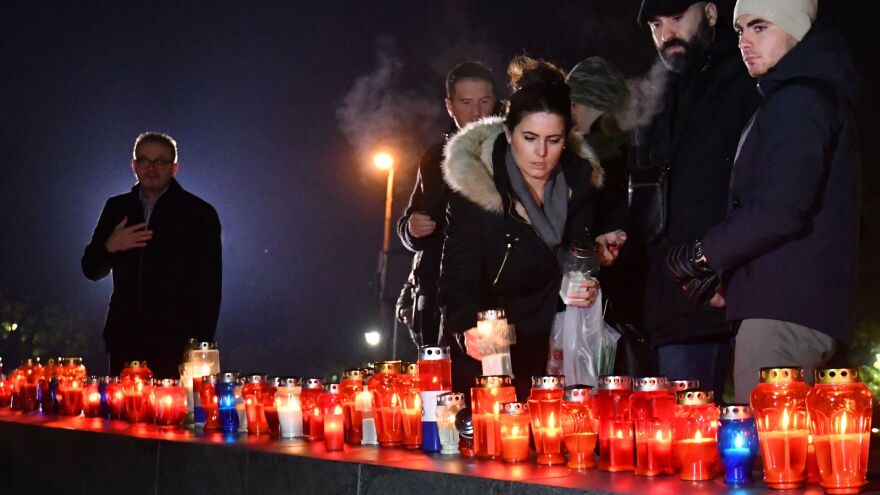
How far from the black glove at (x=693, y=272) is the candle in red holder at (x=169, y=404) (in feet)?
5.08

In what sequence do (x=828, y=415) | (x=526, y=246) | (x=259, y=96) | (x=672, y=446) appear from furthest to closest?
(x=259, y=96) → (x=526, y=246) → (x=672, y=446) → (x=828, y=415)

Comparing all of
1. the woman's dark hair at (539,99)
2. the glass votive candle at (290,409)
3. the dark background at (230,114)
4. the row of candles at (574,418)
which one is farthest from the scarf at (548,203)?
the dark background at (230,114)

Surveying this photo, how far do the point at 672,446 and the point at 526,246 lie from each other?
1.45 metres

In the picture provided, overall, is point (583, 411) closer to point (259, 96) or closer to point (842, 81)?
point (842, 81)

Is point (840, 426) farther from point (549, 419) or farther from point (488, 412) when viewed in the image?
point (488, 412)

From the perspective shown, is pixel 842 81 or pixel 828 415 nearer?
pixel 828 415

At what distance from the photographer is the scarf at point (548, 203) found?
12.2ft

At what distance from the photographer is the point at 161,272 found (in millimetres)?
5066

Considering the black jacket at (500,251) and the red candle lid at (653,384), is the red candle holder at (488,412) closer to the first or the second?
the red candle lid at (653,384)

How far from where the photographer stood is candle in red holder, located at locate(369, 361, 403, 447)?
2.98 metres

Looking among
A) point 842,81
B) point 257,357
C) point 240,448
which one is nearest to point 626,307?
point 842,81

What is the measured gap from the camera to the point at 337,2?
1002 centimetres

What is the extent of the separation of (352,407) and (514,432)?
2.13 ft

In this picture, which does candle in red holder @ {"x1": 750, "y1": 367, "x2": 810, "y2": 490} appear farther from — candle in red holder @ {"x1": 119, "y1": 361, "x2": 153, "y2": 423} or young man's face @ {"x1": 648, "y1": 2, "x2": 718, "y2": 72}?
candle in red holder @ {"x1": 119, "y1": 361, "x2": 153, "y2": 423}
